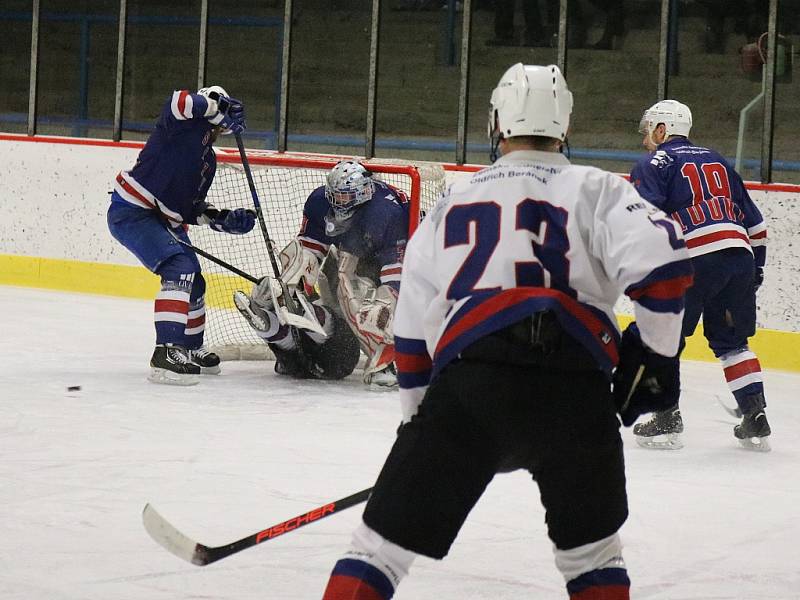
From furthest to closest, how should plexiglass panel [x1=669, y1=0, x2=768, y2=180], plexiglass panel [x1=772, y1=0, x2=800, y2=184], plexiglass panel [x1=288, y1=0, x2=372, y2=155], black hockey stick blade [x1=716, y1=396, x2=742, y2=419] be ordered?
plexiglass panel [x1=288, y1=0, x2=372, y2=155]
plexiglass panel [x1=669, y1=0, x2=768, y2=180]
plexiglass panel [x1=772, y1=0, x2=800, y2=184]
black hockey stick blade [x1=716, y1=396, x2=742, y2=419]

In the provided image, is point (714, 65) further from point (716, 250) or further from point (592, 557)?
point (592, 557)

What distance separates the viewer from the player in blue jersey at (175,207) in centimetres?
475

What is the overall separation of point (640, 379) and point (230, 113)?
3.29 metres

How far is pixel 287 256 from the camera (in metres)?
4.95

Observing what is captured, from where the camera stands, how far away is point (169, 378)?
4684mm

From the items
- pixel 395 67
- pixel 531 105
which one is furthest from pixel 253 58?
pixel 531 105

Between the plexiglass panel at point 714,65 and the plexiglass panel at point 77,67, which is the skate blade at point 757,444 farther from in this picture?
the plexiglass panel at point 77,67

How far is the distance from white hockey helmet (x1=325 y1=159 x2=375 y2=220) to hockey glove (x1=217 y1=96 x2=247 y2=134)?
428 millimetres

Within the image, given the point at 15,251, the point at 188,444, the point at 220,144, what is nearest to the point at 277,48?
the point at 220,144

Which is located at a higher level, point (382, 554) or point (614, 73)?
point (614, 73)

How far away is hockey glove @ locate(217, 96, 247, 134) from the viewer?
191 inches

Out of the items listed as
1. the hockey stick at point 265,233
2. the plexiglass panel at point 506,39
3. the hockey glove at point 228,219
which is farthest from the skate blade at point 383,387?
the plexiglass panel at point 506,39

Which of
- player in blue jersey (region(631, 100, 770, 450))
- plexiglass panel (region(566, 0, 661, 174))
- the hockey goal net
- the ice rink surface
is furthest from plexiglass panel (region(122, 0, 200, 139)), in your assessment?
player in blue jersey (region(631, 100, 770, 450))

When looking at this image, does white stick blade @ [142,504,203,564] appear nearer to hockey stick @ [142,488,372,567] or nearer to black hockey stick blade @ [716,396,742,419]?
hockey stick @ [142,488,372,567]
